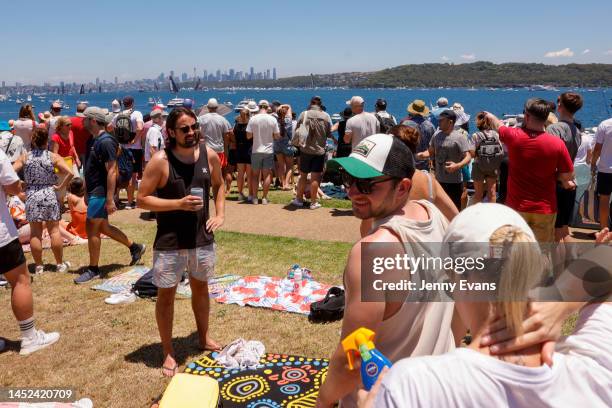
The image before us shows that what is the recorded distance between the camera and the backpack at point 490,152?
25.0ft

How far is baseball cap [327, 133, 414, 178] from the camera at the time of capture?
199 cm

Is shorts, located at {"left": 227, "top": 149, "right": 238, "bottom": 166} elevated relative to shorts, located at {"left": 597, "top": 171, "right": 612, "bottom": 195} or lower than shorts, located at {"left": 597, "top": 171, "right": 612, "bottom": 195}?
lower

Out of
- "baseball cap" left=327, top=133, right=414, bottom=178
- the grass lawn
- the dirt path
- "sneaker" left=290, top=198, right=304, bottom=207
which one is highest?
"baseball cap" left=327, top=133, right=414, bottom=178

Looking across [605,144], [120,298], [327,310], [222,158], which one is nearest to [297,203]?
[222,158]

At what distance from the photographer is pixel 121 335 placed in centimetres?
492

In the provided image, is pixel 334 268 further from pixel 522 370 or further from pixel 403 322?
pixel 522 370

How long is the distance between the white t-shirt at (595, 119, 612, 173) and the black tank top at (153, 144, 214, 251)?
528cm

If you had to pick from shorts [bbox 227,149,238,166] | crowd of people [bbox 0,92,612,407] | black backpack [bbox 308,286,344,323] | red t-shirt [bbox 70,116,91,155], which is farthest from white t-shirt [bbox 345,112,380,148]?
red t-shirt [bbox 70,116,91,155]

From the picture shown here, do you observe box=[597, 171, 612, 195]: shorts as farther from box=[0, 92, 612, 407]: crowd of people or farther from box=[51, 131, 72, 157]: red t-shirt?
box=[51, 131, 72, 157]: red t-shirt

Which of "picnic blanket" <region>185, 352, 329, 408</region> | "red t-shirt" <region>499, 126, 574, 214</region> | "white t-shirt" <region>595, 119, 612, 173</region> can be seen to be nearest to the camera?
"picnic blanket" <region>185, 352, 329, 408</region>

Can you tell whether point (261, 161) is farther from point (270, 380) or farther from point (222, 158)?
point (270, 380)

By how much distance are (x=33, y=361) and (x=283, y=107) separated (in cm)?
833

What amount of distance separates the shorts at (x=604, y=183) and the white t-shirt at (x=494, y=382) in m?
6.27

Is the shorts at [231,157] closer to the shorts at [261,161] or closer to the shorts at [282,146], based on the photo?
the shorts at [282,146]
